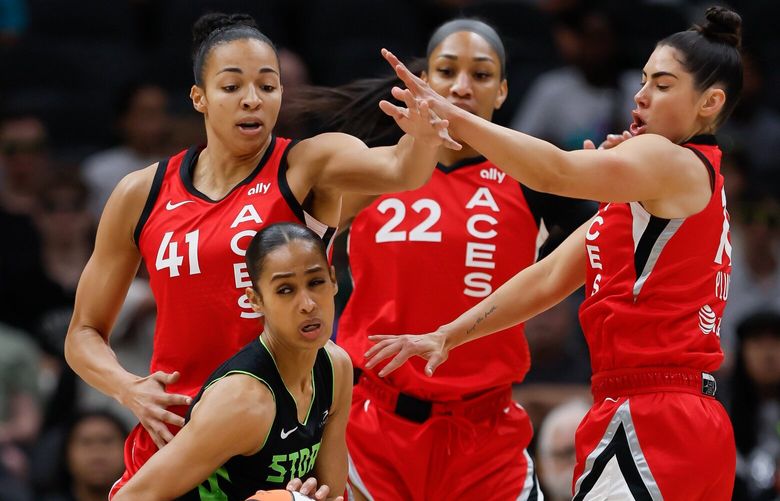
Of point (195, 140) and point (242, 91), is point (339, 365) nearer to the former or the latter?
point (242, 91)

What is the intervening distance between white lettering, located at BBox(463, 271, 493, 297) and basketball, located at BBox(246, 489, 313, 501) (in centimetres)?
127

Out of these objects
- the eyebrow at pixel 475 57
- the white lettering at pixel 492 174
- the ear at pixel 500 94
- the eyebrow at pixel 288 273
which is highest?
the eyebrow at pixel 475 57

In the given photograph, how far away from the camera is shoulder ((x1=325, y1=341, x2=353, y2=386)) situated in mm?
4652

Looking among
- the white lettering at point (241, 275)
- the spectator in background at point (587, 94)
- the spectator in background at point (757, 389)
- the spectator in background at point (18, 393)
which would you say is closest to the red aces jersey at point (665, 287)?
the white lettering at point (241, 275)

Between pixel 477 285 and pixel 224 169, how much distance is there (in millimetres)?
Answer: 1129

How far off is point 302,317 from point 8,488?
375cm

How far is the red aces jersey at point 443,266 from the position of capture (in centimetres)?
525

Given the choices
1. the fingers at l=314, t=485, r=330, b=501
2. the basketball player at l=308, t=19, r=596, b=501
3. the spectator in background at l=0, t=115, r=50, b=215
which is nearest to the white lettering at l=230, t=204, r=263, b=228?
the basketball player at l=308, t=19, r=596, b=501

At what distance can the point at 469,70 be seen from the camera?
17.6ft

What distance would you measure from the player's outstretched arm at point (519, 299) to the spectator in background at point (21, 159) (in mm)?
5316

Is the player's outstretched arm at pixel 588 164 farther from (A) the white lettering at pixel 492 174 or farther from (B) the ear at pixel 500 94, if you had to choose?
(B) the ear at pixel 500 94

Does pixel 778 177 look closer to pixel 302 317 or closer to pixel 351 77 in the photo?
pixel 351 77

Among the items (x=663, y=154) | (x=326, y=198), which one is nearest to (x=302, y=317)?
(x=326, y=198)

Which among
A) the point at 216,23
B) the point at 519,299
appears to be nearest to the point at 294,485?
the point at 519,299
